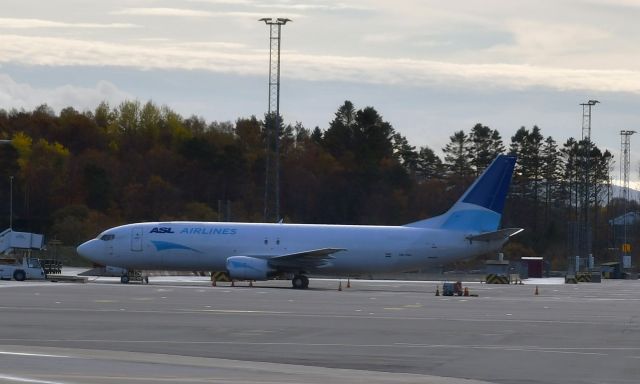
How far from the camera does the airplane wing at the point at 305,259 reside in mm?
51875

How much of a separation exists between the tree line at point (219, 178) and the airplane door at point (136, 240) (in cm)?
3865

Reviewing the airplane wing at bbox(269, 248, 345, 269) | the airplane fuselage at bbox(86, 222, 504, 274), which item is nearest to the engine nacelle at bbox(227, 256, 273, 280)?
the airplane wing at bbox(269, 248, 345, 269)

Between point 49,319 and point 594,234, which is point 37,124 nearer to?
point 594,234

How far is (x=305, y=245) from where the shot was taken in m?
53.2

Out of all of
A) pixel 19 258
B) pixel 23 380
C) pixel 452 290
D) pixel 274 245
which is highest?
pixel 274 245

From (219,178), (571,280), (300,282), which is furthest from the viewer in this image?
(219,178)

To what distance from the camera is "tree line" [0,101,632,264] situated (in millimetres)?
103312

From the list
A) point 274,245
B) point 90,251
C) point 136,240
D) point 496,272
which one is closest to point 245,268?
point 274,245

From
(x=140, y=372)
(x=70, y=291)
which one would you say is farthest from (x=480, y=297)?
(x=140, y=372)

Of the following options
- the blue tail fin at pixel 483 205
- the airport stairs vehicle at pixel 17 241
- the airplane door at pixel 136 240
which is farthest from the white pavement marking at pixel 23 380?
the airport stairs vehicle at pixel 17 241

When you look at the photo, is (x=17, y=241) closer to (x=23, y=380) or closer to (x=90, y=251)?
(x=90, y=251)

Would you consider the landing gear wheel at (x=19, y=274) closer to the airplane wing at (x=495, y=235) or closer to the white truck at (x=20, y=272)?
the white truck at (x=20, y=272)

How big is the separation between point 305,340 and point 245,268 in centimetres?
2778

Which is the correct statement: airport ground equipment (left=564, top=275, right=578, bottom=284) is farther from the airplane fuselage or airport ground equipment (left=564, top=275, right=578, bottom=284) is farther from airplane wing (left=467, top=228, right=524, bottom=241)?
airplane wing (left=467, top=228, right=524, bottom=241)
